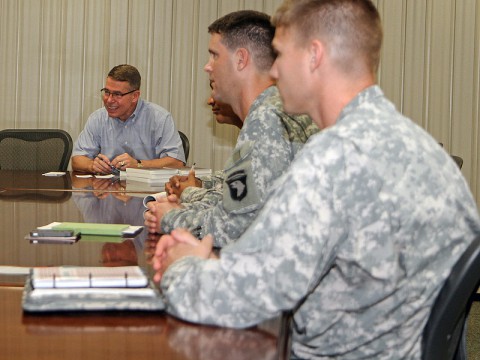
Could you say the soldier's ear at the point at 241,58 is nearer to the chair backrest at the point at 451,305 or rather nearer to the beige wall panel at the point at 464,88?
the chair backrest at the point at 451,305

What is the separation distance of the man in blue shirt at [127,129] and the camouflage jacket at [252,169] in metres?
2.93

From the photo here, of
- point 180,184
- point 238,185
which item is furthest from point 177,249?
point 180,184

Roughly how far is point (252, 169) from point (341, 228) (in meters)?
0.77

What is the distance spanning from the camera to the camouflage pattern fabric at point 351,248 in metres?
1.26

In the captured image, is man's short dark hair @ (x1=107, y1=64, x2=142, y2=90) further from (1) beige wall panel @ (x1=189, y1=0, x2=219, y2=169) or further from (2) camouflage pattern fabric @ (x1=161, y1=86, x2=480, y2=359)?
(2) camouflage pattern fabric @ (x1=161, y1=86, x2=480, y2=359)

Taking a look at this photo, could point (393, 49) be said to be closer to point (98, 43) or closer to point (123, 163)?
point (98, 43)

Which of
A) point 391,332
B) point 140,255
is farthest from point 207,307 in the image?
point 140,255

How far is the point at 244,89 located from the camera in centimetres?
242

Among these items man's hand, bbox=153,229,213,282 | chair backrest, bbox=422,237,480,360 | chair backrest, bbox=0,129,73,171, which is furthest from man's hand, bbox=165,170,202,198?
chair backrest, bbox=0,129,73,171

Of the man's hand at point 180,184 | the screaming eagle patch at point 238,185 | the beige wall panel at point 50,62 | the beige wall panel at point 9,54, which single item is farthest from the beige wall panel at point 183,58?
the screaming eagle patch at point 238,185

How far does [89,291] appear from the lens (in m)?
1.35

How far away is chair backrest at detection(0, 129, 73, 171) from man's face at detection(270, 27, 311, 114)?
376 centimetres

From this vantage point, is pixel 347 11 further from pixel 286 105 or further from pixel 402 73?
pixel 402 73

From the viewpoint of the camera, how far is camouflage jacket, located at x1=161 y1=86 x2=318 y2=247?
2.02 m
